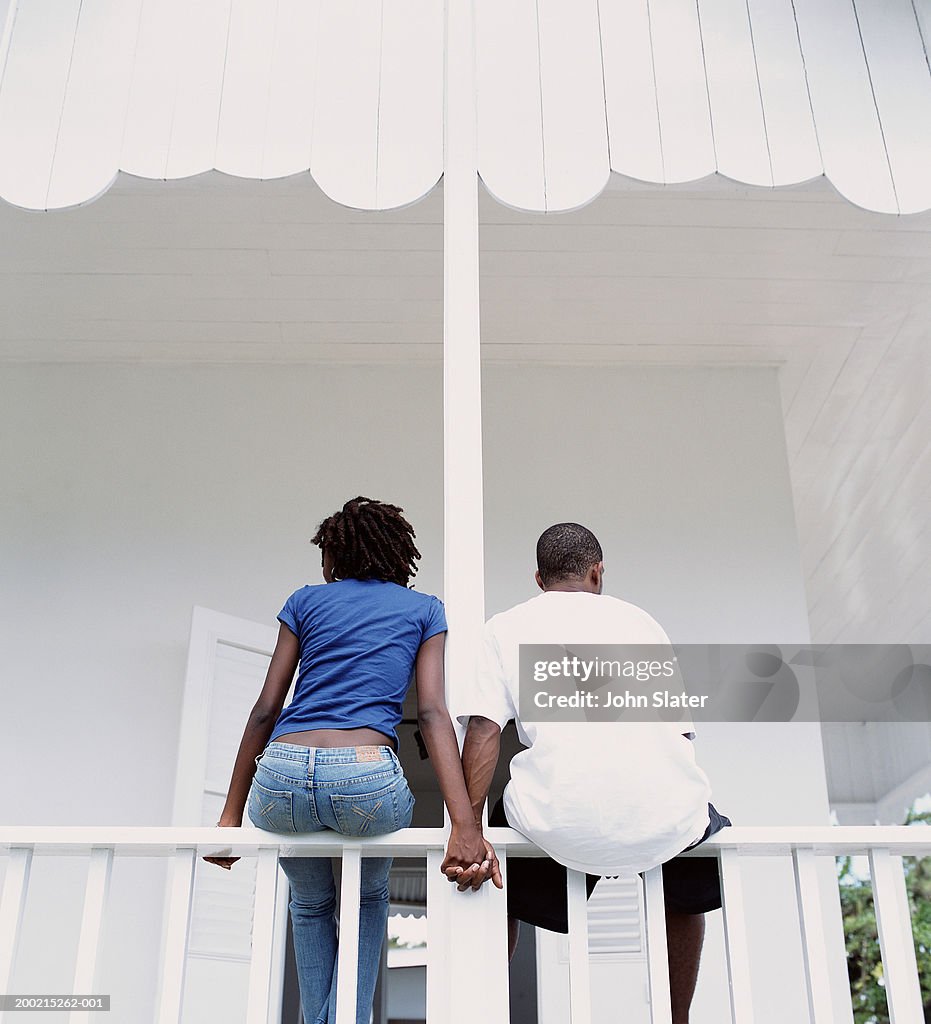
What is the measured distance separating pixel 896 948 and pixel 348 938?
1.05 metres

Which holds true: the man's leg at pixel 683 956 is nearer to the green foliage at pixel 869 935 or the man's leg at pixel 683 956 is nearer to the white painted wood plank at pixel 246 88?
the white painted wood plank at pixel 246 88

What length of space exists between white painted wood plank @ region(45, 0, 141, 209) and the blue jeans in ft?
5.03

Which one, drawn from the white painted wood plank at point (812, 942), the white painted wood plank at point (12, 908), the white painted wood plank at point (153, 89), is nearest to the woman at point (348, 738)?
the white painted wood plank at point (12, 908)

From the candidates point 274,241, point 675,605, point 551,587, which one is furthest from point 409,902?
point 551,587

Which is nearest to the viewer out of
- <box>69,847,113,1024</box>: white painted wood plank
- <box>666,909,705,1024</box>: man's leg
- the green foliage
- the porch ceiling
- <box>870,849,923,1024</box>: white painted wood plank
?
<box>69,847,113,1024</box>: white painted wood plank

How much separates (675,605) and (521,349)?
4.00 feet

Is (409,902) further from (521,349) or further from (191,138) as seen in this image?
(191,138)

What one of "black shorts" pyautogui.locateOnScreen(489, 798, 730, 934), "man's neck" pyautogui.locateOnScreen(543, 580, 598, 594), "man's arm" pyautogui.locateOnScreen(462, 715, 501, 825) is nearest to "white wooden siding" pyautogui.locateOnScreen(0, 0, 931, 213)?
"man's neck" pyautogui.locateOnScreen(543, 580, 598, 594)

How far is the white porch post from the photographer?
2186 millimetres

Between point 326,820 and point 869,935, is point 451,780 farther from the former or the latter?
point 869,935

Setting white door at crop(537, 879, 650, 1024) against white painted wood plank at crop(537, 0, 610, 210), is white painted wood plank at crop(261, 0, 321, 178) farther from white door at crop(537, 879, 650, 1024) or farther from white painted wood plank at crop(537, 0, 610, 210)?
white door at crop(537, 879, 650, 1024)

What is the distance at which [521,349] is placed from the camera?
4.81m

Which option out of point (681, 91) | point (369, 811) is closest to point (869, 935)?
point (681, 91)

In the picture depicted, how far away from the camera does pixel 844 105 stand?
10.1 ft
